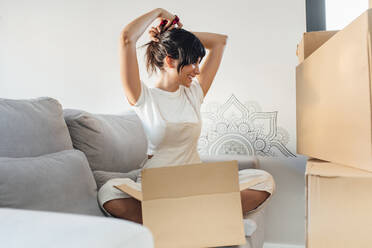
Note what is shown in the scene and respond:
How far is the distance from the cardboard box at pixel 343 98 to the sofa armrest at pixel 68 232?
594 mm

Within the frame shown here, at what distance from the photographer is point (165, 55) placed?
1.36m

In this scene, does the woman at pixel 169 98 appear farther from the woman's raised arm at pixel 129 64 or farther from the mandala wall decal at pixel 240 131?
the mandala wall decal at pixel 240 131

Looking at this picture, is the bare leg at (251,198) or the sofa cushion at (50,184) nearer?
the sofa cushion at (50,184)

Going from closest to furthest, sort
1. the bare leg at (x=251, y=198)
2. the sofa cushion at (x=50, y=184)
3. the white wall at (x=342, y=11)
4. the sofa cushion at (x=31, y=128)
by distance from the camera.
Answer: the sofa cushion at (x=50, y=184)
the sofa cushion at (x=31, y=128)
the bare leg at (x=251, y=198)
the white wall at (x=342, y=11)

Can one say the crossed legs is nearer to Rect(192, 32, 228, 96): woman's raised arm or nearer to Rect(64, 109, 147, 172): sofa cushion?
Rect(64, 109, 147, 172): sofa cushion

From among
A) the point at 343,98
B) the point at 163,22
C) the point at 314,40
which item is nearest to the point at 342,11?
the point at 314,40

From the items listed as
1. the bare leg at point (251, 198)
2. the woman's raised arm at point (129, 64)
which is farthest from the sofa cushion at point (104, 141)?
the bare leg at point (251, 198)

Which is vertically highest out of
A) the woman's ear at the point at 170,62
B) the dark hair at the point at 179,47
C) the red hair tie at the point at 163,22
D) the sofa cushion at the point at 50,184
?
the red hair tie at the point at 163,22

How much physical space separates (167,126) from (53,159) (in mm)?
412

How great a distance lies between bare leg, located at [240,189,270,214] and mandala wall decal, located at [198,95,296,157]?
35.3 inches

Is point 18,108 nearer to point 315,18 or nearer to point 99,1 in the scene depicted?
point 99,1

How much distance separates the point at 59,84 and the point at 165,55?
127 cm

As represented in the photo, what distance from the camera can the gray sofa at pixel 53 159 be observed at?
880 mm

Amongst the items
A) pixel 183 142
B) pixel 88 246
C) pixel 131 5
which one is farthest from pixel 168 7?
pixel 88 246
